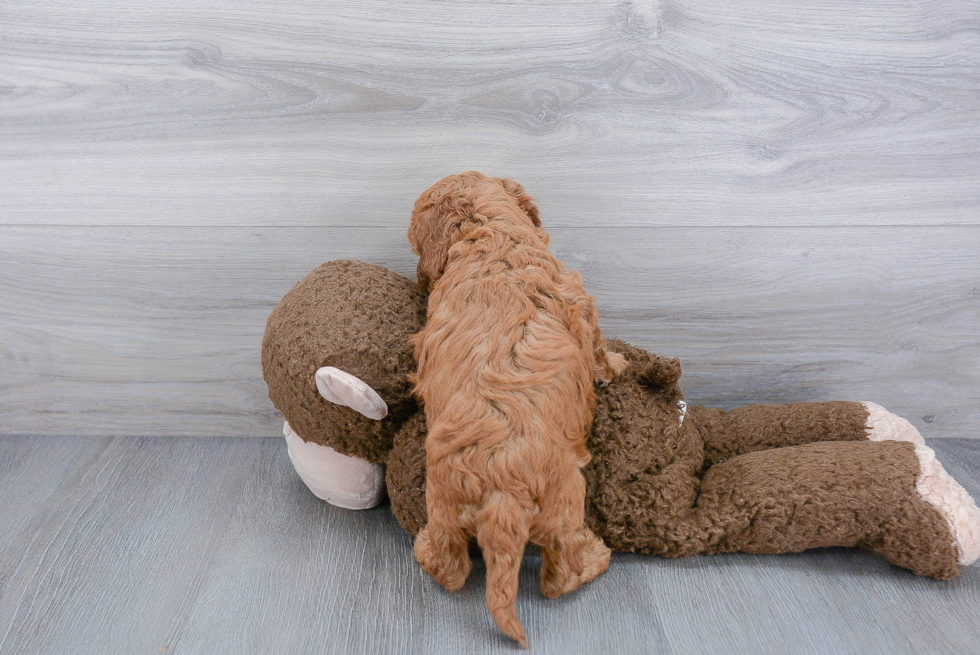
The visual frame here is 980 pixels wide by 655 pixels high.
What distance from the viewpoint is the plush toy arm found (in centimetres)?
107

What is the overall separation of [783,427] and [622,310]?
1.14 ft

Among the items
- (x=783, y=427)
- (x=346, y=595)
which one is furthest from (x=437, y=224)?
(x=783, y=427)

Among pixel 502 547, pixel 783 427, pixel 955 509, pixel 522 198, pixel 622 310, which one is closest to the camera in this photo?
pixel 502 547

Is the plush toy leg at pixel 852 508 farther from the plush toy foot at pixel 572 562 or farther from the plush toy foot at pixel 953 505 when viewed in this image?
the plush toy foot at pixel 572 562

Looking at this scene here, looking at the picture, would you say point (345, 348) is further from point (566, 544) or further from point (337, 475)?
point (566, 544)

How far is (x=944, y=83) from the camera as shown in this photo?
3.61ft

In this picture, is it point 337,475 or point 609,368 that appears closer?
point 609,368

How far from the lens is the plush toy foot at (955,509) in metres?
0.88

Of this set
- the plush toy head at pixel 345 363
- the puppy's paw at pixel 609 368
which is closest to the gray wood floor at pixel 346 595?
the plush toy head at pixel 345 363

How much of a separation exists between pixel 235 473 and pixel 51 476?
1.17 ft

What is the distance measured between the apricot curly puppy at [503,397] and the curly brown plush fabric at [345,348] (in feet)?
0.21

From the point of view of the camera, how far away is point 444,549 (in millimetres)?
852

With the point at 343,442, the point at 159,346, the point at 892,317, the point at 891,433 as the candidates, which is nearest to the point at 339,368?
the point at 343,442

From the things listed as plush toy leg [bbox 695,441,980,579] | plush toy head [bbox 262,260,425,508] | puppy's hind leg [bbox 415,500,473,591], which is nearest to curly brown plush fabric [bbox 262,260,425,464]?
plush toy head [bbox 262,260,425,508]
